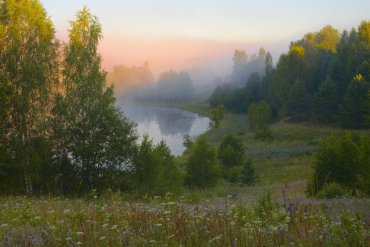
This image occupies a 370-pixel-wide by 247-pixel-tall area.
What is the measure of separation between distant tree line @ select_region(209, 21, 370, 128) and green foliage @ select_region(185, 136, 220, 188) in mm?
26187

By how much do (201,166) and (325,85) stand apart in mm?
41632

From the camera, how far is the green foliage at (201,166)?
103ft

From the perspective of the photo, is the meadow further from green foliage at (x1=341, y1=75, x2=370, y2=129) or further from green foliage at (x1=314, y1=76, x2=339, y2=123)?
green foliage at (x1=314, y1=76, x2=339, y2=123)

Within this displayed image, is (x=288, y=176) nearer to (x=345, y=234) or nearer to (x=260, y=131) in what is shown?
(x=260, y=131)

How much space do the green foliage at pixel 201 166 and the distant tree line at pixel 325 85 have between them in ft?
85.9

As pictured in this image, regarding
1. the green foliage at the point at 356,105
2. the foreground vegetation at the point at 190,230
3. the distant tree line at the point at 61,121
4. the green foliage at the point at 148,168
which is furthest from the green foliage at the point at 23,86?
the green foliage at the point at 356,105

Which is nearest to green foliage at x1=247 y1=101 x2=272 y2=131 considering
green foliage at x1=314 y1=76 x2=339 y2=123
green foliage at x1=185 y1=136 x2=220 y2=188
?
green foliage at x1=314 y1=76 x2=339 y2=123

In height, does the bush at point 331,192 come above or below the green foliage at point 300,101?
below

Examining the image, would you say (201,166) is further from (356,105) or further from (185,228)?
(356,105)

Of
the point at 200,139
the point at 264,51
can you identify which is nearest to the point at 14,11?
the point at 200,139

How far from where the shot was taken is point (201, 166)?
31875 mm

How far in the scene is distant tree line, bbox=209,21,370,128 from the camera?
198 ft

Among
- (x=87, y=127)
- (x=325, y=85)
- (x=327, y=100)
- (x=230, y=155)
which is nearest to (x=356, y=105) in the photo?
(x=327, y=100)

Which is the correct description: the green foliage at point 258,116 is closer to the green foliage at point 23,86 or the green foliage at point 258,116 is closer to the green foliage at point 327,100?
the green foliage at point 327,100
